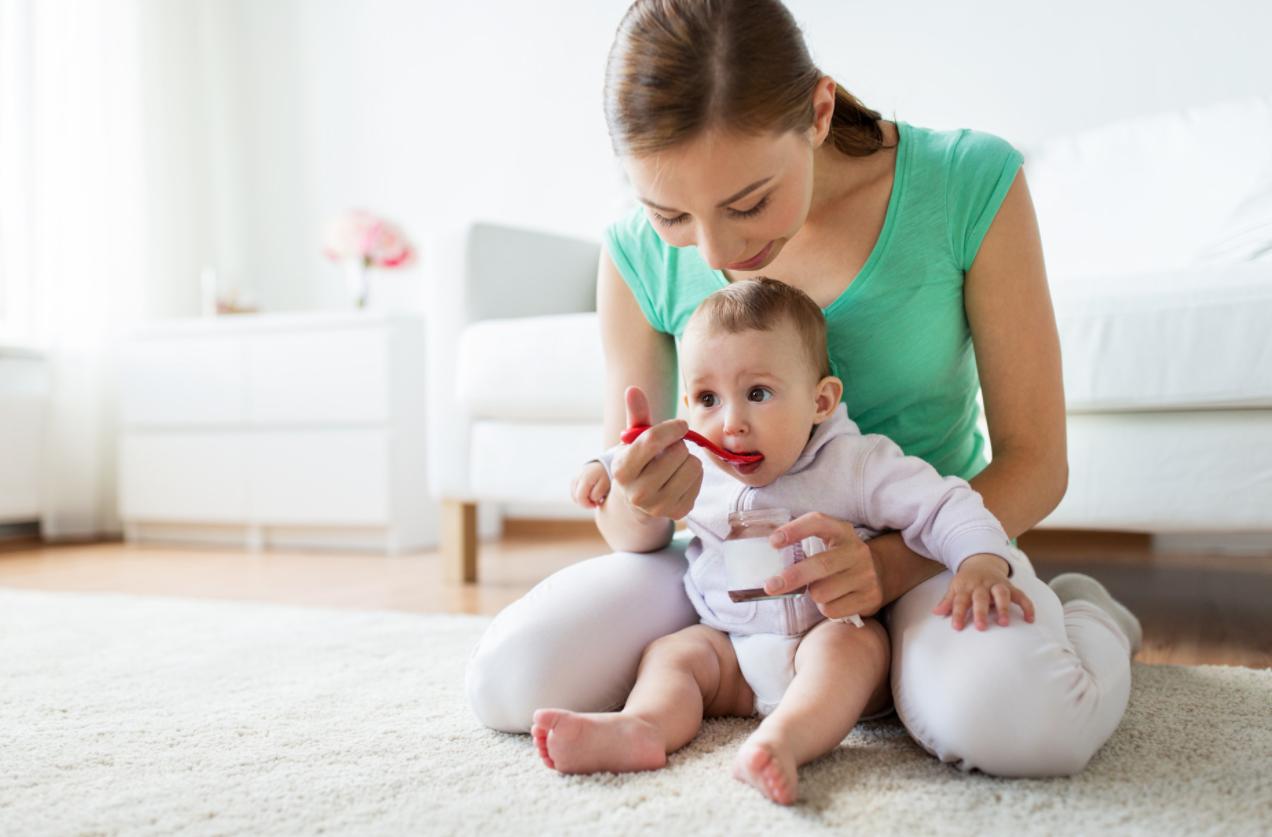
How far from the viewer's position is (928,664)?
31.9 inches

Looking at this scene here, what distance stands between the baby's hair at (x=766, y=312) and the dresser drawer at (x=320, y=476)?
1785 mm

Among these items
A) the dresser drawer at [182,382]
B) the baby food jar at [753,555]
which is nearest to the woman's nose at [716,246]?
the baby food jar at [753,555]

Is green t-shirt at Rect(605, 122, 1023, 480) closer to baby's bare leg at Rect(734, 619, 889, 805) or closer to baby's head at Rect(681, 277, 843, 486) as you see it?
baby's head at Rect(681, 277, 843, 486)

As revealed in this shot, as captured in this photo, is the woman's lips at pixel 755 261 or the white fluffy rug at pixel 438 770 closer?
the white fluffy rug at pixel 438 770

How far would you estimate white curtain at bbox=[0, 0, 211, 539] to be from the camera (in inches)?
120

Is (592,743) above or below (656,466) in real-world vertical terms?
below

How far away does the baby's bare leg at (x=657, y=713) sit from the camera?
0.79 m

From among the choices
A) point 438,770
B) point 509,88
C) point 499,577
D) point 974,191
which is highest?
point 509,88

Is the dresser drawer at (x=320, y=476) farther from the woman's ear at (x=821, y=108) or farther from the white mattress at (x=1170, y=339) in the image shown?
→ the woman's ear at (x=821, y=108)

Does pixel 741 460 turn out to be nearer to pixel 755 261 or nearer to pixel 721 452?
→ pixel 721 452

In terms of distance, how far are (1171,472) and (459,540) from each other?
4.00 feet

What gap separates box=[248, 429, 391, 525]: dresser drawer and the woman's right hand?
1.84m

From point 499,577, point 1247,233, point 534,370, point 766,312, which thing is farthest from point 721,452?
point 499,577

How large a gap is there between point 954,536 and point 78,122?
3122 mm
